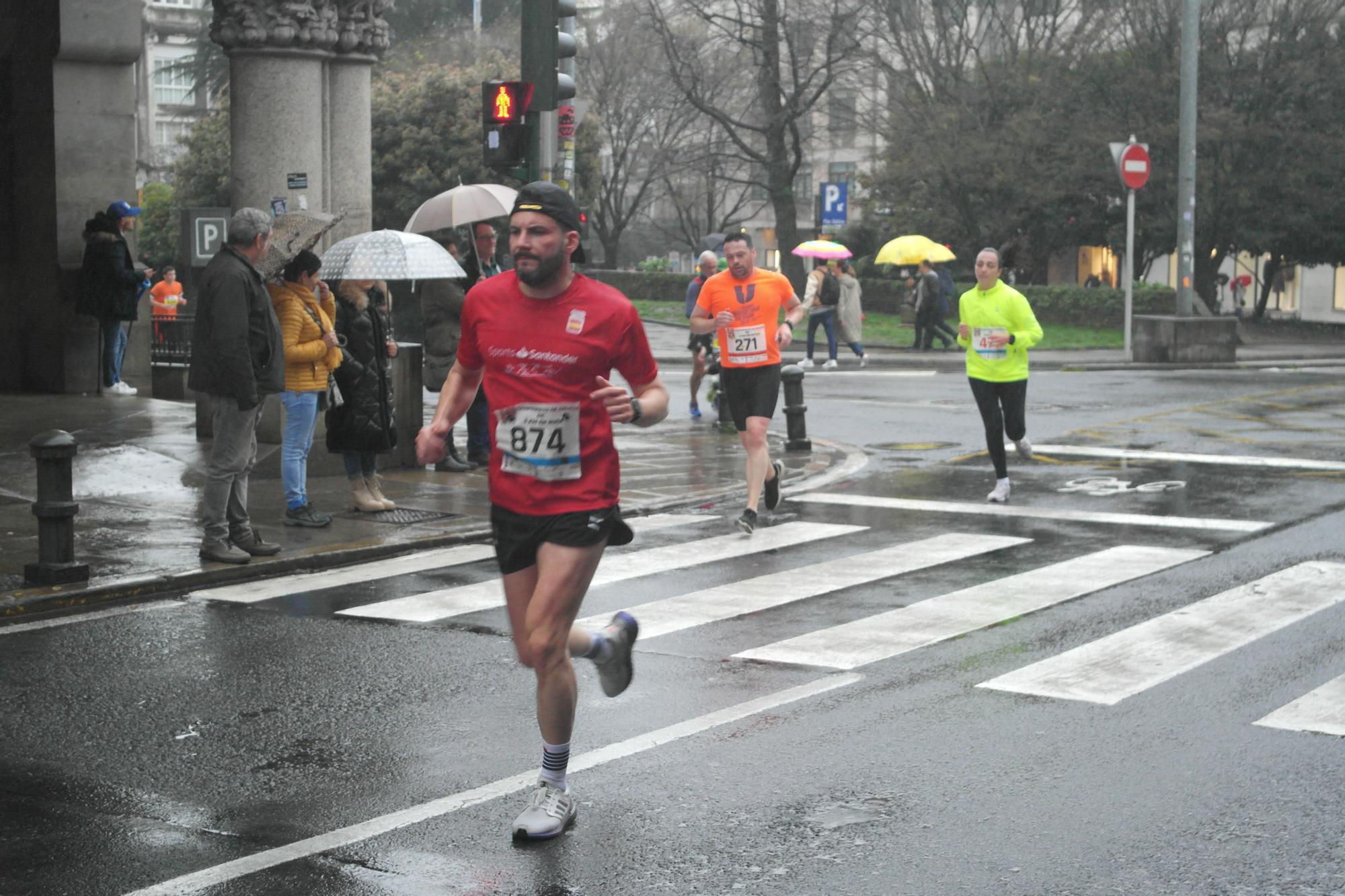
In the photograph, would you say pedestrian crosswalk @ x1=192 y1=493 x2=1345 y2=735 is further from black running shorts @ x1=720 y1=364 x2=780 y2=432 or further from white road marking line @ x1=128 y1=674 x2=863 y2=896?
black running shorts @ x1=720 y1=364 x2=780 y2=432

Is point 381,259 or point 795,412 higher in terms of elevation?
point 381,259

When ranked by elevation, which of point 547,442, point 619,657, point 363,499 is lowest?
point 363,499

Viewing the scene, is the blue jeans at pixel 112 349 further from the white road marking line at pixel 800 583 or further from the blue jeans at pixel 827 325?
the blue jeans at pixel 827 325

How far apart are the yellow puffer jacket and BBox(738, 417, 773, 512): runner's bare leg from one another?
2741 millimetres

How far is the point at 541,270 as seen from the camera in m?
5.35

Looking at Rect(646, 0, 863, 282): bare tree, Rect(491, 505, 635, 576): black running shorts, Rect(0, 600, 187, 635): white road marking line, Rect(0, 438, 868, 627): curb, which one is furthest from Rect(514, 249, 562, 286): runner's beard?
Rect(646, 0, 863, 282): bare tree

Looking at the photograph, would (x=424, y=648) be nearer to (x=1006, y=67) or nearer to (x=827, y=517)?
(x=827, y=517)

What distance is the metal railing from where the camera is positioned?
809 inches

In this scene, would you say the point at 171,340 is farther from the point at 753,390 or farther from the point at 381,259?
the point at 753,390

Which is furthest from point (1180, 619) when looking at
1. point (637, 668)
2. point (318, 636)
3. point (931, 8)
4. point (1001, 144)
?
point (931, 8)

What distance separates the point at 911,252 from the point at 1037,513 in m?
22.9

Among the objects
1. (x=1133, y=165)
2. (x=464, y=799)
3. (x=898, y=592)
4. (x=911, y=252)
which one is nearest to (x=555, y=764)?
(x=464, y=799)

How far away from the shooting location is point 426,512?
1173cm

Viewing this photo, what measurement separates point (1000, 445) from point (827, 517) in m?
1.61
